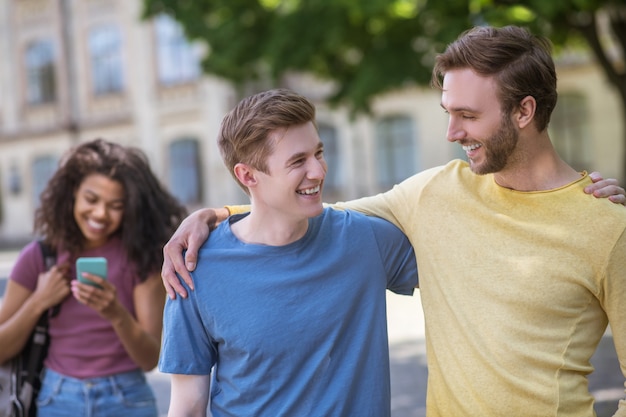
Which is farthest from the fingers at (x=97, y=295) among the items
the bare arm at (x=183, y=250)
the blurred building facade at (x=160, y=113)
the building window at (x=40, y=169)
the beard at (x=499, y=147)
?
the building window at (x=40, y=169)

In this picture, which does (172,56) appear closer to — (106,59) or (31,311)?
(106,59)

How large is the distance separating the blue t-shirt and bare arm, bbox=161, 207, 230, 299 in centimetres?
3

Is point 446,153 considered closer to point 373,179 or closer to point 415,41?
point 373,179

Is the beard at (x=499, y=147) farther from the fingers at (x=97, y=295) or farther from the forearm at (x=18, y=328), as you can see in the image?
the forearm at (x=18, y=328)

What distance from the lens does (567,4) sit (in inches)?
416

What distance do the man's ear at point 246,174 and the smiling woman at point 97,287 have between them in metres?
1.07

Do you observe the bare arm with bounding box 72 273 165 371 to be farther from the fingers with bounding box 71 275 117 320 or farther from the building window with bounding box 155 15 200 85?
the building window with bounding box 155 15 200 85

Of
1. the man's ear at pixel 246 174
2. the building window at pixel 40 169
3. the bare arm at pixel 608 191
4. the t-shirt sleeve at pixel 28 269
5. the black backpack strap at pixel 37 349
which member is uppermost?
the man's ear at pixel 246 174

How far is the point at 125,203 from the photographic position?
12.5ft

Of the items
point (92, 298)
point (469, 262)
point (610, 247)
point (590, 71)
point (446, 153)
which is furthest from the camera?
point (446, 153)

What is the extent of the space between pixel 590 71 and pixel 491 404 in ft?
65.5

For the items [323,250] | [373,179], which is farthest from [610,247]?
[373,179]

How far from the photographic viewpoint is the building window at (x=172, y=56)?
2725 cm

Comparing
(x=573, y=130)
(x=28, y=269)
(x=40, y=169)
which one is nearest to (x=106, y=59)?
(x=40, y=169)
